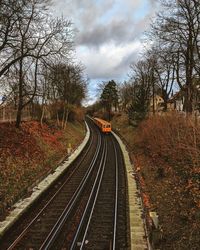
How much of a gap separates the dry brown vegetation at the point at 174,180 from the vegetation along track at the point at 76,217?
1.88 m

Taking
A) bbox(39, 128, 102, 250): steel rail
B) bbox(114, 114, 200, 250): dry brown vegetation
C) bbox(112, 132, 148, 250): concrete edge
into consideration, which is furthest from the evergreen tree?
bbox(112, 132, 148, 250): concrete edge

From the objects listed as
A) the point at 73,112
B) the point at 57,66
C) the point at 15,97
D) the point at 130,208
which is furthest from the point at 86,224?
the point at 73,112

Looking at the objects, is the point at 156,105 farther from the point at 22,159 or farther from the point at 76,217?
the point at 76,217

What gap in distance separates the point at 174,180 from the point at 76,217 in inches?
246

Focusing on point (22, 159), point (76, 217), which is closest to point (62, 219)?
point (76, 217)

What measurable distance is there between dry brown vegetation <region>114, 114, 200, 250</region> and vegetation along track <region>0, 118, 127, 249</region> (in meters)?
1.88

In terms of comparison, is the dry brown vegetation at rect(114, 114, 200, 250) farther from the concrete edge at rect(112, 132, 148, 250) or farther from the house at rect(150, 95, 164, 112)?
the house at rect(150, 95, 164, 112)

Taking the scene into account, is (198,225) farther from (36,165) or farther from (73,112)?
(73,112)

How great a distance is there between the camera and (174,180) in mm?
19844

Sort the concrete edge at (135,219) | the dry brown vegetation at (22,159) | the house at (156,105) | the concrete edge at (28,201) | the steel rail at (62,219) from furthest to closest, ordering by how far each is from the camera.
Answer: the house at (156,105), the dry brown vegetation at (22,159), the concrete edge at (28,201), the steel rail at (62,219), the concrete edge at (135,219)

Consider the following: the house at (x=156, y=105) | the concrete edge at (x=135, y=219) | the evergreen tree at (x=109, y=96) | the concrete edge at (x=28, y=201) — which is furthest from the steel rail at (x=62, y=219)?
the evergreen tree at (x=109, y=96)

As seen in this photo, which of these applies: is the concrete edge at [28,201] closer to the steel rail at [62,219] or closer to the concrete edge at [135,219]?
the steel rail at [62,219]

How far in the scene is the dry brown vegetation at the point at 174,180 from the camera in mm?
13275

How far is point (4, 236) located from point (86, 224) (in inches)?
151
